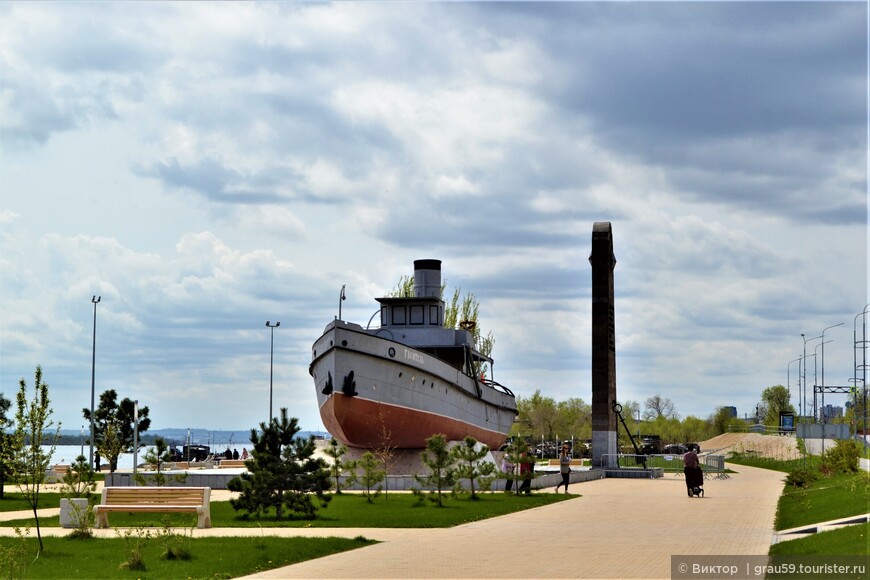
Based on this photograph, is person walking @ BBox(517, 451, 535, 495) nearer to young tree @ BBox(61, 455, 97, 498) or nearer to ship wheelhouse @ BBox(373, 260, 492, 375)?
young tree @ BBox(61, 455, 97, 498)

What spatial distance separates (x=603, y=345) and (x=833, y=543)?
3958 cm

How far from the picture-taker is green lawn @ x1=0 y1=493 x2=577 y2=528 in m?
21.9

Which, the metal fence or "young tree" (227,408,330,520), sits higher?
"young tree" (227,408,330,520)

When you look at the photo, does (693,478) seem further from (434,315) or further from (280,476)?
(434,315)

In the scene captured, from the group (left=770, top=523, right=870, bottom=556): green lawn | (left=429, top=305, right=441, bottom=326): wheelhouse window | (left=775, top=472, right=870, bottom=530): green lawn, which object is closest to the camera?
(left=770, top=523, right=870, bottom=556): green lawn

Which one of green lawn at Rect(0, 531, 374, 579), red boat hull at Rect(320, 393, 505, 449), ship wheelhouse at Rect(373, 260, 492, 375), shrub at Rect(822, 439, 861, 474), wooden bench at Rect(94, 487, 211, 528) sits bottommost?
green lawn at Rect(0, 531, 374, 579)

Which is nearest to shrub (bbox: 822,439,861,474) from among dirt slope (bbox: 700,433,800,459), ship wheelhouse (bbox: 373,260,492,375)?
ship wheelhouse (bbox: 373,260,492,375)

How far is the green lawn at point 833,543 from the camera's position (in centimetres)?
1380

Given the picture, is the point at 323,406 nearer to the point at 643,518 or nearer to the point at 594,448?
the point at 594,448

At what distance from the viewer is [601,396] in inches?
2124

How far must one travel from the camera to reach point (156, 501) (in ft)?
72.8

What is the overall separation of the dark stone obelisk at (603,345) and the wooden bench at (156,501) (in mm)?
33340

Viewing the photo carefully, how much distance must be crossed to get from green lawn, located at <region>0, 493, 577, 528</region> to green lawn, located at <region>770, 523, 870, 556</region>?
736cm

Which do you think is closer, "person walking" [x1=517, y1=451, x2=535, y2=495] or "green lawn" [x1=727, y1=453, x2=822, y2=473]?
"person walking" [x1=517, y1=451, x2=535, y2=495]
